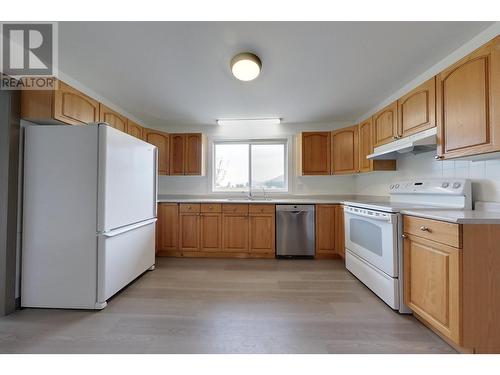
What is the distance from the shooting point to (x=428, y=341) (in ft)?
4.65

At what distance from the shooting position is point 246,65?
1.86 meters

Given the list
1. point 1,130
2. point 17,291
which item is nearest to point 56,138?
point 1,130

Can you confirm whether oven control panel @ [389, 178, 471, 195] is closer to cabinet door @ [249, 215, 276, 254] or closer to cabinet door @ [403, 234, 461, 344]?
cabinet door @ [403, 234, 461, 344]

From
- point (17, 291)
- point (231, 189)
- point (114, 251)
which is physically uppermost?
point (231, 189)

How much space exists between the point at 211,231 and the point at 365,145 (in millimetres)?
2462

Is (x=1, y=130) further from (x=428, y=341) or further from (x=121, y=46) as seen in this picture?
(x=428, y=341)

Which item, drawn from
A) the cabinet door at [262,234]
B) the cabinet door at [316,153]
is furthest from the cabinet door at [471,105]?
the cabinet door at [262,234]

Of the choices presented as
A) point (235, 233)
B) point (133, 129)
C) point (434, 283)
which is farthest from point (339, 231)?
point (133, 129)

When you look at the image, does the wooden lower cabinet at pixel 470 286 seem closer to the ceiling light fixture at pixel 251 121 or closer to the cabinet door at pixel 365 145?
the cabinet door at pixel 365 145

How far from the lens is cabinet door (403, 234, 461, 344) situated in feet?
4.15

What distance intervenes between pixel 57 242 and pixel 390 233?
2.78m

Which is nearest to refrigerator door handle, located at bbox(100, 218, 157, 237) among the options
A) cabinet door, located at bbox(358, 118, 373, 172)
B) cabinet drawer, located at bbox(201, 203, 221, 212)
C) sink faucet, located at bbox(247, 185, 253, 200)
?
cabinet drawer, located at bbox(201, 203, 221, 212)

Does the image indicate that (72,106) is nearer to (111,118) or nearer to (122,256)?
(111,118)

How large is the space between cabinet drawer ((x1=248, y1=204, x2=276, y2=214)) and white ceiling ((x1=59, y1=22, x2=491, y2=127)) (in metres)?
1.42
